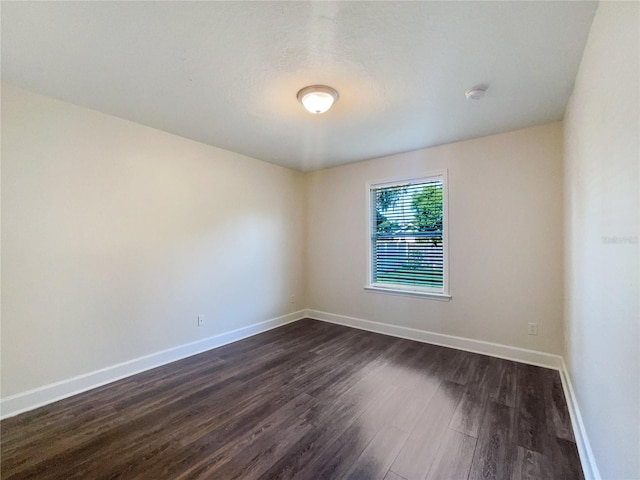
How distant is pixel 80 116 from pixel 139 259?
1389mm

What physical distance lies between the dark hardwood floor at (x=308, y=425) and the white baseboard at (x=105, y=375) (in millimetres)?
91

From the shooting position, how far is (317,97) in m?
2.19

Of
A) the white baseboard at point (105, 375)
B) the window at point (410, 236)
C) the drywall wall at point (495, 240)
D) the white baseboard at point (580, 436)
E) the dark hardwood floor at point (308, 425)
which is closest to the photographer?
the white baseboard at point (580, 436)

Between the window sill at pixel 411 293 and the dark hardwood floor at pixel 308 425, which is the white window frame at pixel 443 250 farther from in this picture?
the dark hardwood floor at pixel 308 425

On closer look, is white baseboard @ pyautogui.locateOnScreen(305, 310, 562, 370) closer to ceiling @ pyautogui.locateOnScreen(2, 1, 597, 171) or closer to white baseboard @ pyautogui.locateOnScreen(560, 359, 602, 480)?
white baseboard @ pyautogui.locateOnScreen(560, 359, 602, 480)

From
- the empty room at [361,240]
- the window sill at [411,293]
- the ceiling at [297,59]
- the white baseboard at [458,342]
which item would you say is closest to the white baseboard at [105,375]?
the empty room at [361,240]

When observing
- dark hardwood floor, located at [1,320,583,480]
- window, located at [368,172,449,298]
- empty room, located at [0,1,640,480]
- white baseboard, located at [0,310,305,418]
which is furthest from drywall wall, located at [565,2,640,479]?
white baseboard, located at [0,310,305,418]

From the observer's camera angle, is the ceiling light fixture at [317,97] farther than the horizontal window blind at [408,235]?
No

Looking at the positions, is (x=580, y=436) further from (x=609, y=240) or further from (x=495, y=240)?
(x=495, y=240)

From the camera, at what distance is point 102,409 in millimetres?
2186

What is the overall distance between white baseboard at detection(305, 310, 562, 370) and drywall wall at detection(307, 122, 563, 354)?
6 centimetres

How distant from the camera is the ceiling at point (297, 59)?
1.47 meters

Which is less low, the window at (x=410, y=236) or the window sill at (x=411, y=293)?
the window at (x=410, y=236)

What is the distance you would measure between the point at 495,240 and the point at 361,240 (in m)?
1.74
